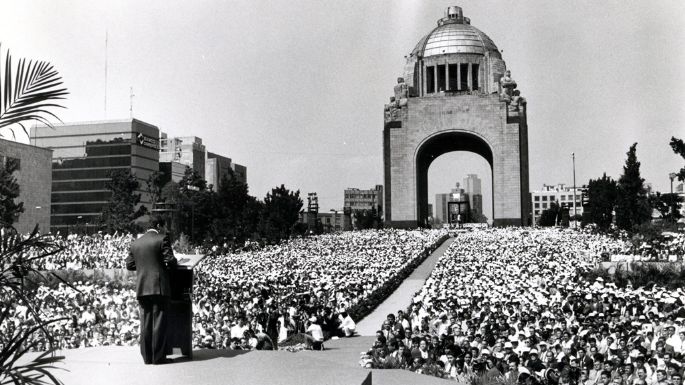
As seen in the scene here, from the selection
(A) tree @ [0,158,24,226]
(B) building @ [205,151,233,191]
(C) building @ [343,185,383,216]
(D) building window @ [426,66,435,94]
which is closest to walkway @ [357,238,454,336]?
(A) tree @ [0,158,24,226]

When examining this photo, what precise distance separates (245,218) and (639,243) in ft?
83.1

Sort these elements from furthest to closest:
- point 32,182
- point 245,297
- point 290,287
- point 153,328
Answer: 1. point 32,182
2. point 290,287
3. point 245,297
4. point 153,328

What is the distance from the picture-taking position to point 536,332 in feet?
41.7

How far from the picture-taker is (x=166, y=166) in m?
125

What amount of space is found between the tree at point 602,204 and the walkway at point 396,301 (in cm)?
1871

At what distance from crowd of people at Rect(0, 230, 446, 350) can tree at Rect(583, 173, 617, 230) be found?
664 inches

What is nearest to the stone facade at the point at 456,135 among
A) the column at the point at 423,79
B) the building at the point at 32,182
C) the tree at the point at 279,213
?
the column at the point at 423,79

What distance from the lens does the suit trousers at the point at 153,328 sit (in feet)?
22.2

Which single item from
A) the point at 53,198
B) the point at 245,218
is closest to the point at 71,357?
the point at 245,218

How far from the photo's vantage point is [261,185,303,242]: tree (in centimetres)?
4628

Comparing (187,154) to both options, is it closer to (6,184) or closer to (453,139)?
(453,139)

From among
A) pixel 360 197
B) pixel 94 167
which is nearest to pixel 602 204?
pixel 94 167

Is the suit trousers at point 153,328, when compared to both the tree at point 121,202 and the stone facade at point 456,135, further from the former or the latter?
the stone facade at point 456,135

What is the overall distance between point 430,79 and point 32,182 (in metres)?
42.7
